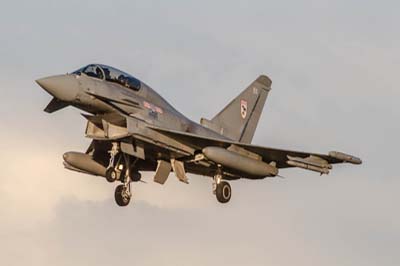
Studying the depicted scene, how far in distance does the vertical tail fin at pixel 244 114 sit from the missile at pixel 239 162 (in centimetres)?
321

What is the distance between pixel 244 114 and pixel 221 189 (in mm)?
5434

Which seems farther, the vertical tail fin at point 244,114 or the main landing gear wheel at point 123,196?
the vertical tail fin at point 244,114

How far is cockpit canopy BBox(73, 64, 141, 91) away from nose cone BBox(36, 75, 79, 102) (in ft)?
2.35

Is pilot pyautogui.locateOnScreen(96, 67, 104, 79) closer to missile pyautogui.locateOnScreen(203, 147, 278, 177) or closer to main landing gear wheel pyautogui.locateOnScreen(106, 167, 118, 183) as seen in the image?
main landing gear wheel pyautogui.locateOnScreen(106, 167, 118, 183)

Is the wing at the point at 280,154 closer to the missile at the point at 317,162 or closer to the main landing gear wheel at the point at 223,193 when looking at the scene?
the missile at the point at 317,162

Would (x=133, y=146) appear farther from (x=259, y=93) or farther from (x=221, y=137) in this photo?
(x=259, y=93)

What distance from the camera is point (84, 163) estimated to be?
1953 inches

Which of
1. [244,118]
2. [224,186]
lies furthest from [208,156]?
[244,118]

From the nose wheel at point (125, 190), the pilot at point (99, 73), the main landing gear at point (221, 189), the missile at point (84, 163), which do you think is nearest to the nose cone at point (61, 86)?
the pilot at point (99, 73)

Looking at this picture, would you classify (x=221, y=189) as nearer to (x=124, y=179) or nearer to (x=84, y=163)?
(x=124, y=179)

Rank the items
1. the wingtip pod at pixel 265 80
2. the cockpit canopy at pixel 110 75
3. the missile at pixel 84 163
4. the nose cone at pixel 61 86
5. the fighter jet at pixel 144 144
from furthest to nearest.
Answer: the wingtip pod at pixel 265 80 → the missile at pixel 84 163 → the cockpit canopy at pixel 110 75 → the fighter jet at pixel 144 144 → the nose cone at pixel 61 86

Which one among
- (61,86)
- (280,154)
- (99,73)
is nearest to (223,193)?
(280,154)

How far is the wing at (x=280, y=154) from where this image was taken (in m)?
47.3

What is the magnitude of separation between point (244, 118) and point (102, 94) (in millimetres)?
8850
